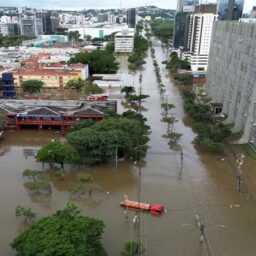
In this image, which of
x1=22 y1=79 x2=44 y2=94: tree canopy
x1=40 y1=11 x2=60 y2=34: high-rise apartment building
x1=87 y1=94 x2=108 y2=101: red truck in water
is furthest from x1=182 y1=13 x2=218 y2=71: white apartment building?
x1=40 y1=11 x2=60 y2=34: high-rise apartment building

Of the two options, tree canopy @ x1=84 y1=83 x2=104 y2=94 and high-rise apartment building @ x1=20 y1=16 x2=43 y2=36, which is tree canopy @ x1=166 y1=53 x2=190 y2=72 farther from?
high-rise apartment building @ x1=20 y1=16 x2=43 y2=36

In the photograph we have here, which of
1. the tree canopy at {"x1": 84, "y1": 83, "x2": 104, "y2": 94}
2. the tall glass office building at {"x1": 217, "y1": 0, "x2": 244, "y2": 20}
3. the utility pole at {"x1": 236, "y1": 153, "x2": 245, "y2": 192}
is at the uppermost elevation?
the tall glass office building at {"x1": 217, "y1": 0, "x2": 244, "y2": 20}

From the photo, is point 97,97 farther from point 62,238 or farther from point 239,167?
point 62,238

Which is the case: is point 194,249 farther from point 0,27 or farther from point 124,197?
point 0,27

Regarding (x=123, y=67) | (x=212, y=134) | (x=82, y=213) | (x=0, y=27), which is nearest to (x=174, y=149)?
(x=212, y=134)

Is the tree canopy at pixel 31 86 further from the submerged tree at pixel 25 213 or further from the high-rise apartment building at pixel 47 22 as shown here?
the high-rise apartment building at pixel 47 22

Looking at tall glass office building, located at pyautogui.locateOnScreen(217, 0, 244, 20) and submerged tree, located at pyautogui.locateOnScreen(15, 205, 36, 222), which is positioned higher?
tall glass office building, located at pyautogui.locateOnScreen(217, 0, 244, 20)
